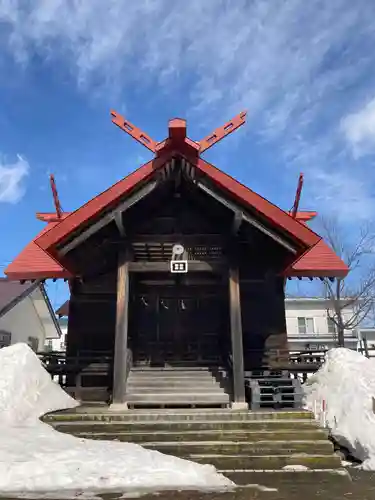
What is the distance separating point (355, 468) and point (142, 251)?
682cm

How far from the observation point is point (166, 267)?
33.5 ft

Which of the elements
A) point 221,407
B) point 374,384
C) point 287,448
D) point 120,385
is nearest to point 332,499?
point 287,448

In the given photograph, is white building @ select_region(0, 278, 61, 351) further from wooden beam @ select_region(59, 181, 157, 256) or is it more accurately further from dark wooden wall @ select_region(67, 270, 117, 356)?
wooden beam @ select_region(59, 181, 157, 256)

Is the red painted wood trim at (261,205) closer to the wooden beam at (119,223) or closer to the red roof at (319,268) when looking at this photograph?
the wooden beam at (119,223)

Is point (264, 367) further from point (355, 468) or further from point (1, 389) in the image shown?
point (1, 389)

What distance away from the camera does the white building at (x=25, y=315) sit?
67.4 ft

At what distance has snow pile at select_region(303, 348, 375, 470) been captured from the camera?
6879 mm

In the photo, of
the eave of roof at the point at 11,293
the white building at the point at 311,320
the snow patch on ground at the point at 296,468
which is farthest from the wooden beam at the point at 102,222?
the white building at the point at 311,320

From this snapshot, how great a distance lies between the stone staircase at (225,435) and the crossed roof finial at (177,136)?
18.4ft

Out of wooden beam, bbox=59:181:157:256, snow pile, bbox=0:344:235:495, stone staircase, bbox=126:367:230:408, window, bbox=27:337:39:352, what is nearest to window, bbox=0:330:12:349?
window, bbox=27:337:39:352

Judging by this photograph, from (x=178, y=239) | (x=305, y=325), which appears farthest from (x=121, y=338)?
Result: (x=305, y=325)

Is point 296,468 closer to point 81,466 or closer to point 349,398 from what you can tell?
point 349,398

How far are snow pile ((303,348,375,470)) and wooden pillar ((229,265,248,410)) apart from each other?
56.1 inches

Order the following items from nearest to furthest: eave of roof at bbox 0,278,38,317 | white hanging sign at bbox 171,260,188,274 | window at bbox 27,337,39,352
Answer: white hanging sign at bbox 171,260,188,274, window at bbox 27,337,39,352, eave of roof at bbox 0,278,38,317
